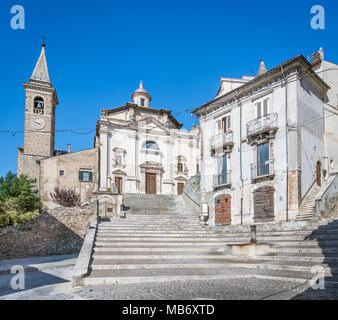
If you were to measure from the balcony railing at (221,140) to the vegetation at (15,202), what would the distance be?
42.4 feet

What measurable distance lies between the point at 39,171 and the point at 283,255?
2630 cm

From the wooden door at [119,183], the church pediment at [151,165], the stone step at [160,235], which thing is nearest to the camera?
the stone step at [160,235]

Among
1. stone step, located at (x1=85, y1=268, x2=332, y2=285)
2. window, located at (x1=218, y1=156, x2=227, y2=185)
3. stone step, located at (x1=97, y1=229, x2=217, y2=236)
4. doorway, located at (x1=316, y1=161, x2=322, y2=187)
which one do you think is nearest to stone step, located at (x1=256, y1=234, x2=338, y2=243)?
stone step, located at (x1=85, y1=268, x2=332, y2=285)

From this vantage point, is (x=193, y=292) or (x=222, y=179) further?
(x=222, y=179)

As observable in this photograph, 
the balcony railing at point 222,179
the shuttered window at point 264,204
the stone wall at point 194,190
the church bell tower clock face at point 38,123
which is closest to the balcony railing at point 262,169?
the shuttered window at point 264,204

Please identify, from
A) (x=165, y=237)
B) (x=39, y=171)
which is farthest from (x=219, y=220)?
(x=39, y=171)

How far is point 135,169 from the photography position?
32.8m

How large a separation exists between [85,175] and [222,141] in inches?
613

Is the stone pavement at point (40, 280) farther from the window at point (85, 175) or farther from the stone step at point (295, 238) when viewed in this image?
the window at point (85, 175)

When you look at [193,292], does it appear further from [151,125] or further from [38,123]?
[38,123]

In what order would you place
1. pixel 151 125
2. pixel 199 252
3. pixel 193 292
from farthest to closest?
pixel 151 125, pixel 199 252, pixel 193 292

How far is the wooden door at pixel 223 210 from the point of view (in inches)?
791

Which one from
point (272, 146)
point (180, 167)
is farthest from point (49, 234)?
point (180, 167)

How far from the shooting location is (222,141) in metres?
21.4
